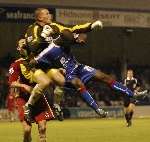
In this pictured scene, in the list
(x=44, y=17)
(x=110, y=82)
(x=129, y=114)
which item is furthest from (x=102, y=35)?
(x=44, y=17)

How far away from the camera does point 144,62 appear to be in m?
42.1

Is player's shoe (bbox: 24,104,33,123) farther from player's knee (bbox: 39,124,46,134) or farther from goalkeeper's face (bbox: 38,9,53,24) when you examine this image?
goalkeeper's face (bbox: 38,9,53,24)

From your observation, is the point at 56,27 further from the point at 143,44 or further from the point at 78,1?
the point at 143,44

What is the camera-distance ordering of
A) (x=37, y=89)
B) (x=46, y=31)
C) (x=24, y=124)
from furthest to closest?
(x=24, y=124)
(x=37, y=89)
(x=46, y=31)

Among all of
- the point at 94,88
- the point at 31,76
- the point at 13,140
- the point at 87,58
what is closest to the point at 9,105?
the point at 94,88

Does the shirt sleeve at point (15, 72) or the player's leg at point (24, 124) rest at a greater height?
the shirt sleeve at point (15, 72)

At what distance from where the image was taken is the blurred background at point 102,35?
3158 cm

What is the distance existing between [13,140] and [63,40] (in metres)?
5.48

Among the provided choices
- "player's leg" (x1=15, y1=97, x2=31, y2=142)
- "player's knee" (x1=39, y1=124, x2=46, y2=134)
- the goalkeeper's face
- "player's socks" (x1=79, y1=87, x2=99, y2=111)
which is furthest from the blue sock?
the goalkeeper's face

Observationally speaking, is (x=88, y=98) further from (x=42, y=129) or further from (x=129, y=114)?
(x=129, y=114)

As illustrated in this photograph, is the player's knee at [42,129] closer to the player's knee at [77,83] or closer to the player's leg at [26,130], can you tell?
the player's leg at [26,130]

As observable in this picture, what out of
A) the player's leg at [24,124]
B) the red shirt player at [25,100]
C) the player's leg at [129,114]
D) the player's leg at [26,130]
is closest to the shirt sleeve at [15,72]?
the red shirt player at [25,100]

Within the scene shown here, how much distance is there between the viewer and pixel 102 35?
133ft

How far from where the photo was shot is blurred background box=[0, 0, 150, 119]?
3158 centimetres
